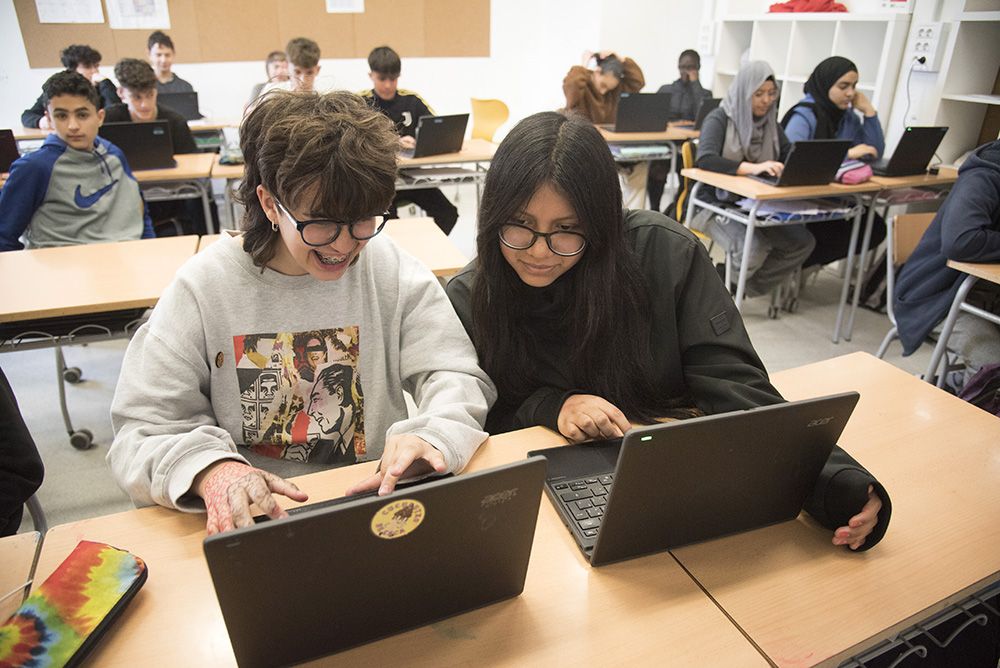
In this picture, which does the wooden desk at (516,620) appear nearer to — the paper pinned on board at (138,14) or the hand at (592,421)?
the hand at (592,421)

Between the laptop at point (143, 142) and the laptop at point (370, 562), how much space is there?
315 cm

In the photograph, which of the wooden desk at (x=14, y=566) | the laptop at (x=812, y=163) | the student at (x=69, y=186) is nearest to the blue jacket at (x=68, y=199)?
the student at (x=69, y=186)

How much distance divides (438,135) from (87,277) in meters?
2.14

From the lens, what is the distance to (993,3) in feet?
11.9

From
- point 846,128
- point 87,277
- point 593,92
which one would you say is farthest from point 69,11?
point 846,128

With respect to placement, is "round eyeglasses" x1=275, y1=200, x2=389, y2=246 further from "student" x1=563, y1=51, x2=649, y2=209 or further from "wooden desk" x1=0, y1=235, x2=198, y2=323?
"student" x1=563, y1=51, x2=649, y2=209

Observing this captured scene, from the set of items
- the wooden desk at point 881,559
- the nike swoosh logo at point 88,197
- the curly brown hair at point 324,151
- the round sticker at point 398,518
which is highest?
the curly brown hair at point 324,151

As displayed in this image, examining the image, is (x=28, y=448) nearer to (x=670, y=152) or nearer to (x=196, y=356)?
(x=196, y=356)

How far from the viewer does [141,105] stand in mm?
3703

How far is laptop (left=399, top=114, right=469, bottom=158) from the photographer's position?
3564 mm

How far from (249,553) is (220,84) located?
19.8ft

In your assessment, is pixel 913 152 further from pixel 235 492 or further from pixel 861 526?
pixel 235 492

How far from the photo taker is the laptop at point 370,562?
599 millimetres

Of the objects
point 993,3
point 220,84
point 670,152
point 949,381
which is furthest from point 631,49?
point 949,381
